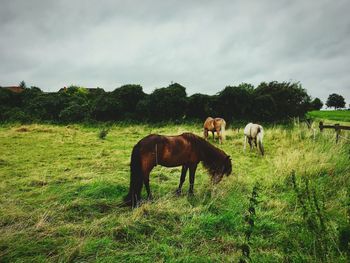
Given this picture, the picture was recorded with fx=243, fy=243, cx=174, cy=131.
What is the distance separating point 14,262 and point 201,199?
3183mm

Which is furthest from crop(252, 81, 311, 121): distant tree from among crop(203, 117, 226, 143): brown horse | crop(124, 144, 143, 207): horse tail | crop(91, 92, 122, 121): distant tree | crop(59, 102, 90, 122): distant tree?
crop(124, 144, 143, 207): horse tail

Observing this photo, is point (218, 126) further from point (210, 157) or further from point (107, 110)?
point (107, 110)

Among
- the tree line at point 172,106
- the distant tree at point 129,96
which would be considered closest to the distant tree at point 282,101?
the tree line at point 172,106

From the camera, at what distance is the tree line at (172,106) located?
2081 cm

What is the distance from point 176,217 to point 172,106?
19.0m

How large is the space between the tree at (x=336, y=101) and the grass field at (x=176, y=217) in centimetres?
10421

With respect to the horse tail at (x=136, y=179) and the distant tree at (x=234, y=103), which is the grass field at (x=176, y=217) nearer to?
the horse tail at (x=136, y=179)

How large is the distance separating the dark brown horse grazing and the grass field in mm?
345

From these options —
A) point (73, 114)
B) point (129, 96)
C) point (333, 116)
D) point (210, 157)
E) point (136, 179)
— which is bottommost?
point (136, 179)

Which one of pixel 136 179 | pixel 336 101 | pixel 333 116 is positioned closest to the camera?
pixel 136 179

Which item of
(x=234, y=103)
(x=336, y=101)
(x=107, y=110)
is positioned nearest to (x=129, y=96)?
(x=107, y=110)

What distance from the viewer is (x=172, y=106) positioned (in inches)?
893

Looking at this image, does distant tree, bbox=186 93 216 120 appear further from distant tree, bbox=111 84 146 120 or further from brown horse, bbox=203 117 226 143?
brown horse, bbox=203 117 226 143

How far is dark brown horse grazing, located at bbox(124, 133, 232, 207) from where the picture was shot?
4.59 m
